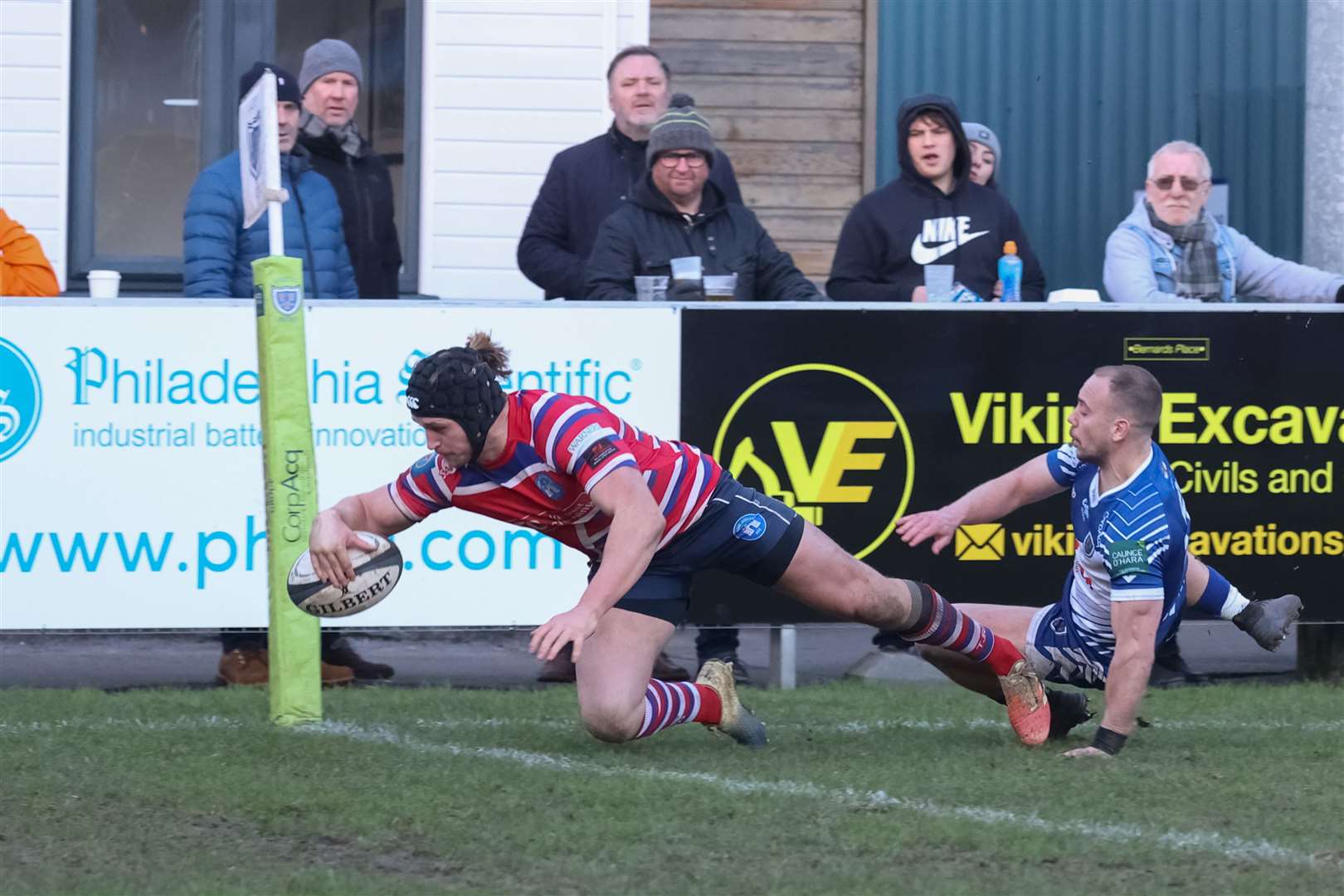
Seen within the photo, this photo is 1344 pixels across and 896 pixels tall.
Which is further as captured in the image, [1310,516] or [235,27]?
[235,27]

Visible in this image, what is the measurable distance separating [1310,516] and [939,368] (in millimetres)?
1695

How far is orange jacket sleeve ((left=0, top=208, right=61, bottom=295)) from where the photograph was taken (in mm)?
9570

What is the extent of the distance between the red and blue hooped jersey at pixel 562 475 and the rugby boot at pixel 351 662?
2.41 metres

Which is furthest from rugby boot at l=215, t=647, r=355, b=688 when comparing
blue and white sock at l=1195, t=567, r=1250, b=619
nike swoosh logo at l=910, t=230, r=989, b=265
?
blue and white sock at l=1195, t=567, r=1250, b=619

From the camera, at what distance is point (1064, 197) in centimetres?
1370

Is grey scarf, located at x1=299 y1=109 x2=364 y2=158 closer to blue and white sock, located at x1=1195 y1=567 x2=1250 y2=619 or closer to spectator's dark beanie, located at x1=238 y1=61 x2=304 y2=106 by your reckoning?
spectator's dark beanie, located at x1=238 y1=61 x2=304 y2=106

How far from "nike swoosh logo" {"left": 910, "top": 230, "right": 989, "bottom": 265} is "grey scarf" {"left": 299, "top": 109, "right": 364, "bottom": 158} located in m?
2.53

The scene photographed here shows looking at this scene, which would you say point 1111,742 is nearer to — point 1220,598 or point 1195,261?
point 1220,598

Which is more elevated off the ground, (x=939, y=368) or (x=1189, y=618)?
(x=939, y=368)

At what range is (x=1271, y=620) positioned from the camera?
23.0ft

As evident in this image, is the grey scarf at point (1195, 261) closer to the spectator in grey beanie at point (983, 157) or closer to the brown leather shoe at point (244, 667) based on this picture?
the spectator in grey beanie at point (983, 157)

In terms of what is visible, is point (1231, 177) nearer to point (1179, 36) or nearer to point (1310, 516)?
point (1179, 36)

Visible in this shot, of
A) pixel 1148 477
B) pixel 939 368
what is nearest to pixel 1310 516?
pixel 939 368

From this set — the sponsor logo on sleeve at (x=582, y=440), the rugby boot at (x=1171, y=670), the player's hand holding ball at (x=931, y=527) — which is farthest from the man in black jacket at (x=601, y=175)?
the sponsor logo on sleeve at (x=582, y=440)
